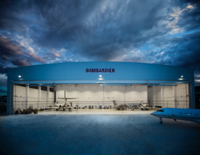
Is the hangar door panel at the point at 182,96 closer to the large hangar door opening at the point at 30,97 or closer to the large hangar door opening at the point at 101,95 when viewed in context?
the large hangar door opening at the point at 101,95

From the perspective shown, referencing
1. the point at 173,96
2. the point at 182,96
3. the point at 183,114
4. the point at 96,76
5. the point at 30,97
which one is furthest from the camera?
the point at 173,96

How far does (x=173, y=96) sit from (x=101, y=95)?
1689 centimetres

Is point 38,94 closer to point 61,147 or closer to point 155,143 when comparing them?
point 61,147

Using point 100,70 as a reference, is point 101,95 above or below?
below

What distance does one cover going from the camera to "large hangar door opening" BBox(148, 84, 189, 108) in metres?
25.5

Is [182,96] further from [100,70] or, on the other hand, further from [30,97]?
[30,97]

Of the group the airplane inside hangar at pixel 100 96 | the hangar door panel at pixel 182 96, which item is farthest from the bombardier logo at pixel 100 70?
the hangar door panel at pixel 182 96

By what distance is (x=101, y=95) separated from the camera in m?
33.3

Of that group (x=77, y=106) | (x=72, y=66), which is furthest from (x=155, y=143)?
(x=77, y=106)

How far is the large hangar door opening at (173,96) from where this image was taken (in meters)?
25.5

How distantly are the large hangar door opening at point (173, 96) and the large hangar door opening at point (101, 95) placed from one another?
370cm

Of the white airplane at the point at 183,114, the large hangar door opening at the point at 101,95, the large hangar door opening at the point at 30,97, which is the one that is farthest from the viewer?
the large hangar door opening at the point at 101,95

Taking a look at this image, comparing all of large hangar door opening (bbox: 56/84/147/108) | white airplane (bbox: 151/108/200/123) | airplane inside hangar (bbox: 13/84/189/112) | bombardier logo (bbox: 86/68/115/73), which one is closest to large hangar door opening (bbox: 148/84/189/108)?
airplane inside hangar (bbox: 13/84/189/112)

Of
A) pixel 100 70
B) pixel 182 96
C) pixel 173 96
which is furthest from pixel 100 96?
pixel 182 96
